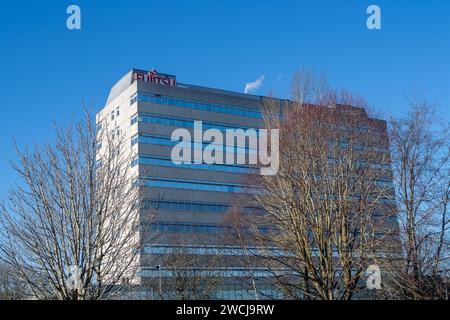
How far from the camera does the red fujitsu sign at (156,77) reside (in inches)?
3144

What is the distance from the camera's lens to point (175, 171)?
76.0m

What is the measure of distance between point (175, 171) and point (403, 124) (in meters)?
56.4

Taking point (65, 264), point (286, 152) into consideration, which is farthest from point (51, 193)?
point (286, 152)

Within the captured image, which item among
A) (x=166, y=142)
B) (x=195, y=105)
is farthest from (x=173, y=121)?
(x=195, y=105)

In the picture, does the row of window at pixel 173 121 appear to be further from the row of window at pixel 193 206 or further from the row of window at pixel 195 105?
the row of window at pixel 193 206

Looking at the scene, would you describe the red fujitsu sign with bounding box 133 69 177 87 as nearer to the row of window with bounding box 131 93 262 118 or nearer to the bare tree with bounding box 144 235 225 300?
the row of window with bounding box 131 93 262 118

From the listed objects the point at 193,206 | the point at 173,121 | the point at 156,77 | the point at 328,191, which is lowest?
the point at 328,191

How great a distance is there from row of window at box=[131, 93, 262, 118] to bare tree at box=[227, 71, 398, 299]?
55405 mm

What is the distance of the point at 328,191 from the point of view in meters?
20.9

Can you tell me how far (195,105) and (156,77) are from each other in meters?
8.15

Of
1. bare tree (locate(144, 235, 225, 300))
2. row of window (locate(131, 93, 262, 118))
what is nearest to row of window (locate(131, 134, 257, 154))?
row of window (locate(131, 93, 262, 118))

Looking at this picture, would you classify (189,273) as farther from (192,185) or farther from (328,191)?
(192,185)

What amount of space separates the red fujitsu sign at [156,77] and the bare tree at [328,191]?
60.0 metres

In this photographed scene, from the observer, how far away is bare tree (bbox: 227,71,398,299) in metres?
20.6
